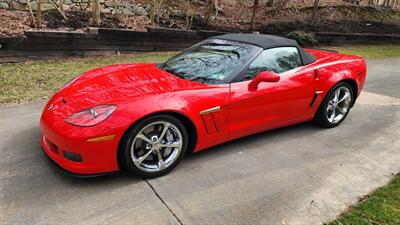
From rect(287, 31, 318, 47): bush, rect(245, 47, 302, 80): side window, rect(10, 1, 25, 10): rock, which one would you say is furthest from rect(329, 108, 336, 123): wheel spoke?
rect(10, 1, 25, 10): rock

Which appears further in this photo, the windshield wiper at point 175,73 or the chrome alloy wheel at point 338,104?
the chrome alloy wheel at point 338,104

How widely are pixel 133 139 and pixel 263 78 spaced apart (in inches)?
56.0

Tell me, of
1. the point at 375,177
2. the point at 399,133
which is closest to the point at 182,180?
the point at 375,177

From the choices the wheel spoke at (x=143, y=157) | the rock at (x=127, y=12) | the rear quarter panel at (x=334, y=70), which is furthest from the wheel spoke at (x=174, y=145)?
the rock at (x=127, y=12)

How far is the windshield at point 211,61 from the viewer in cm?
353

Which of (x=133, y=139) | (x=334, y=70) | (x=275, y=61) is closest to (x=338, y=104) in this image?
(x=334, y=70)

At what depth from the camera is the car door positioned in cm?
347

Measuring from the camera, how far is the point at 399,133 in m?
4.36

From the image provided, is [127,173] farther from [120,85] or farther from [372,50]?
[372,50]

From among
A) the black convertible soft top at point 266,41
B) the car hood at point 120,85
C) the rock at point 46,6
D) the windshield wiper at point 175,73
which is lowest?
the car hood at point 120,85

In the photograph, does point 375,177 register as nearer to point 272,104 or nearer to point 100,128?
point 272,104

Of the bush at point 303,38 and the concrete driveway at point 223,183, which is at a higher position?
the bush at point 303,38

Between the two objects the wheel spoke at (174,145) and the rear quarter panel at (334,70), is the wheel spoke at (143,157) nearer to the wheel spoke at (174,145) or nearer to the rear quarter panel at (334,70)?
the wheel spoke at (174,145)

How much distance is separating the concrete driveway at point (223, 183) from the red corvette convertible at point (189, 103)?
195mm
